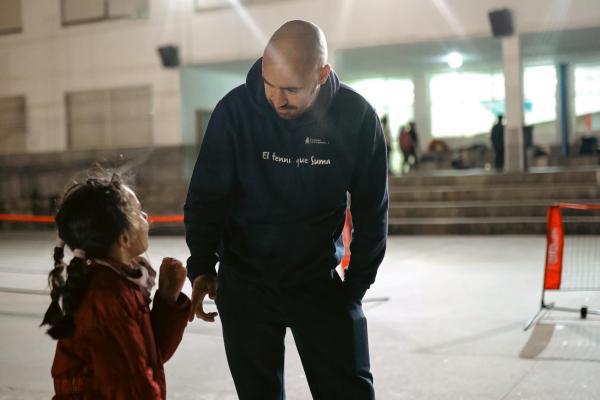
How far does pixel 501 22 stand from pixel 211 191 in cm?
1662

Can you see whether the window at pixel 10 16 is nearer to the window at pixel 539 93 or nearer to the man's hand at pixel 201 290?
the window at pixel 539 93

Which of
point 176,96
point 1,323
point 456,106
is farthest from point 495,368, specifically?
point 456,106

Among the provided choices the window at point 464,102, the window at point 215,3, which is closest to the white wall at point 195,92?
the window at point 215,3

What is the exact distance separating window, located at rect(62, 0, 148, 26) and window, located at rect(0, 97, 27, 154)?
2.98 meters

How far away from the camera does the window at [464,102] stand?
968 inches

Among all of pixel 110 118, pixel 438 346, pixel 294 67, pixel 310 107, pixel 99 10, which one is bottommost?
pixel 438 346

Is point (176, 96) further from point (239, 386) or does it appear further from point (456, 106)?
point (239, 386)

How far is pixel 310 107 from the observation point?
236cm

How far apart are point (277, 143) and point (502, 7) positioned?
1685 cm

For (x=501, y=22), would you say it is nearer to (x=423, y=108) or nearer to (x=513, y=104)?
(x=513, y=104)

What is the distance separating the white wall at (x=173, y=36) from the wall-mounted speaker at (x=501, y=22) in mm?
258

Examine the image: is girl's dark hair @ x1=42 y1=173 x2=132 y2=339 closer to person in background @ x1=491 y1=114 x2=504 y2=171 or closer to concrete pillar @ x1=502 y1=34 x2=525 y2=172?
concrete pillar @ x1=502 y1=34 x2=525 y2=172

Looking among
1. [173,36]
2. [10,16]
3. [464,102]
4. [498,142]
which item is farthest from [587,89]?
[10,16]

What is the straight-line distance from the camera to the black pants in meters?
2.41
